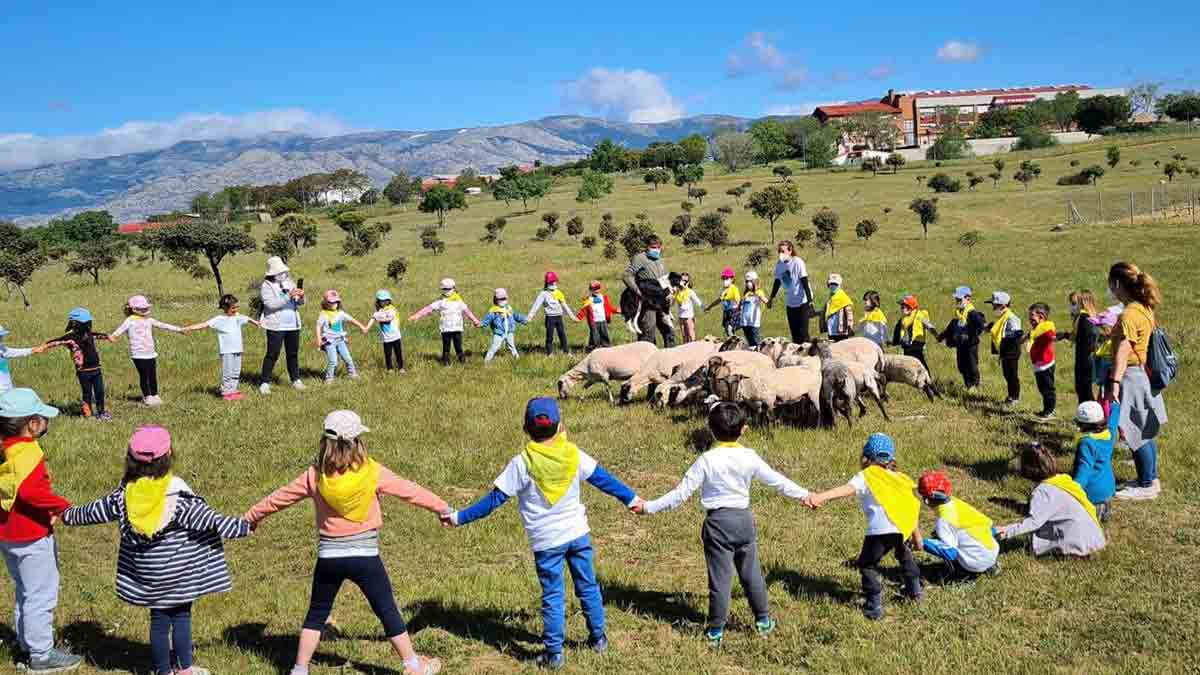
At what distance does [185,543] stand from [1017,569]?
20.0ft

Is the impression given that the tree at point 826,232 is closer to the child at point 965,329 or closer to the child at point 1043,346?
the child at point 965,329

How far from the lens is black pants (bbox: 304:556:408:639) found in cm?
513

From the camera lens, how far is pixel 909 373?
1216 centimetres

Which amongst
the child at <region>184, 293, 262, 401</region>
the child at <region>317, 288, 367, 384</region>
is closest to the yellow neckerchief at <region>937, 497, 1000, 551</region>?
the child at <region>317, 288, 367, 384</region>

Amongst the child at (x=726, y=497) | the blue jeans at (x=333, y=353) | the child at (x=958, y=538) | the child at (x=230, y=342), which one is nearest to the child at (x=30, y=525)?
the child at (x=726, y=497)

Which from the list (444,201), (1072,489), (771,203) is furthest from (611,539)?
(444,201)

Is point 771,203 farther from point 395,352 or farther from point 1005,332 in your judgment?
point 1005,332

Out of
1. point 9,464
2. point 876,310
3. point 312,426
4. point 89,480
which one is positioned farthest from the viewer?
point 876,310

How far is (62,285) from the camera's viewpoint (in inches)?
1316

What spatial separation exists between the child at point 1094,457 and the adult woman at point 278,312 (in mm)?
11207

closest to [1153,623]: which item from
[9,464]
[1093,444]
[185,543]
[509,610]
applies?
[1093,444]

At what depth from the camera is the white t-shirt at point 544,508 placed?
17.8ft

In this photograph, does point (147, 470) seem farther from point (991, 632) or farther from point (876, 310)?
point (876, 310)

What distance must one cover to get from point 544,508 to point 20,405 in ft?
11.1
